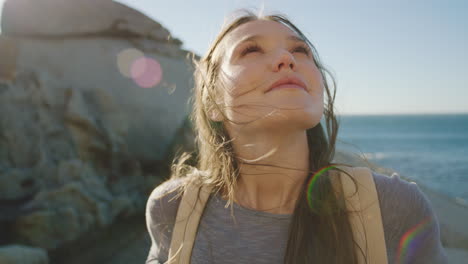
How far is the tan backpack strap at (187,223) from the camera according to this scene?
1.37 metres

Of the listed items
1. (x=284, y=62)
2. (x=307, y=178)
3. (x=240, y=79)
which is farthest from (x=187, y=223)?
(x=284, y=62)

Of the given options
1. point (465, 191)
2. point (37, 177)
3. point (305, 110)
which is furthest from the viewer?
point (465, 191)

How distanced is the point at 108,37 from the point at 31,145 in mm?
3597

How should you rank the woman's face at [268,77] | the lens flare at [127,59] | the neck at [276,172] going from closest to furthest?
the woman's face at [268,77]
the neck at [276,172]
the lens flare at [127,59]

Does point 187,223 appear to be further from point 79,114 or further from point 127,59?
point 127,59

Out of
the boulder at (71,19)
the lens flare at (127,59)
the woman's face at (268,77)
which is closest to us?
the woman's face at (268,77)

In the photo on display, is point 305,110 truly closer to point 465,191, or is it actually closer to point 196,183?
point 196,183

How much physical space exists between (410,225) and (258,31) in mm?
1056

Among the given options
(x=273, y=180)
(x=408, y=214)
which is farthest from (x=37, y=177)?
(x=408, y=214)

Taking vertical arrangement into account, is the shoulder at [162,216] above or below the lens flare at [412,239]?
below

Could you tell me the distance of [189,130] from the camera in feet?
19.6

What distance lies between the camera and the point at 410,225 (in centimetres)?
122

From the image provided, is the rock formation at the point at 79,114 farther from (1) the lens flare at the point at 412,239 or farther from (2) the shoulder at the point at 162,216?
(1) the lens flare at the point at 412,239

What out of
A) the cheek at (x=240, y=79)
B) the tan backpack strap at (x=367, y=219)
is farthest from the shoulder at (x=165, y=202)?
the tan backpack strap at (x=367, y=219)
